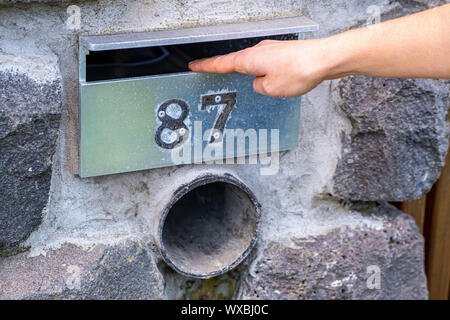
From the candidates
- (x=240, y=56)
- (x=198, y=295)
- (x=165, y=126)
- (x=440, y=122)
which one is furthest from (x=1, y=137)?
(x=440, y=122)

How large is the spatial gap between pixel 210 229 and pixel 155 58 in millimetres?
341

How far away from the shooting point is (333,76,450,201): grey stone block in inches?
43.4

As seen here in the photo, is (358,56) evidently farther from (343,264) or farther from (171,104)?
(343,264)

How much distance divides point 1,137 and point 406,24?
22.5 inches

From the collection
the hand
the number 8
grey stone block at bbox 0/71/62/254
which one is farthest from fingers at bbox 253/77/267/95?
grey stone block at bbox 0/71/62/254

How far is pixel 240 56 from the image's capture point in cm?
93

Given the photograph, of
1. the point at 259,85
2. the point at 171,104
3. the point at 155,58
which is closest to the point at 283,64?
the point at 259,85

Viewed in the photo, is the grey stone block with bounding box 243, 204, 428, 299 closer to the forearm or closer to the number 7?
the number 7

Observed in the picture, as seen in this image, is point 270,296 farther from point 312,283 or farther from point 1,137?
point 1,137

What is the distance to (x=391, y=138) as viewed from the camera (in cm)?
113

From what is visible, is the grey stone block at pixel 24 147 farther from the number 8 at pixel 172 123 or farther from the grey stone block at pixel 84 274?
the number 8 at pixel 172 123

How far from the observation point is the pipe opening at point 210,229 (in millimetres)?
1109

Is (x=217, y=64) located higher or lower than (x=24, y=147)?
higher

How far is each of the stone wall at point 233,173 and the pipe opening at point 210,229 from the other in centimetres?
4
